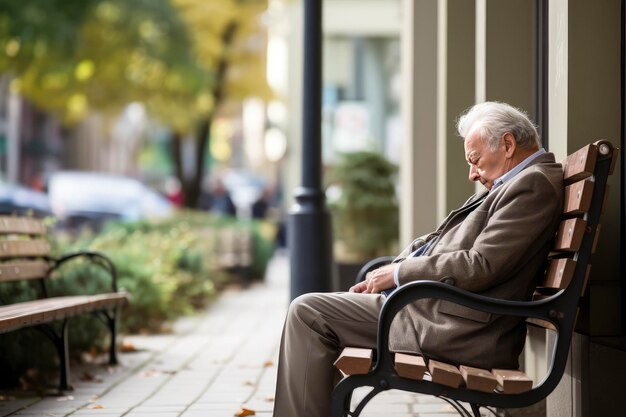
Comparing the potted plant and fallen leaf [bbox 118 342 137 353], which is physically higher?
the potted plant

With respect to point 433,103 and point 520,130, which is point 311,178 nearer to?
point 433,103

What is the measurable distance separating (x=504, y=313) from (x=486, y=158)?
86 centimetres

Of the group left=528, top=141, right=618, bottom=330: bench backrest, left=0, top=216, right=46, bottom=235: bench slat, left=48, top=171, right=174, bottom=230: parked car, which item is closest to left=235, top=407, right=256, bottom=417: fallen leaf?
left=528, top=141, right=618, bottom=330: bench backrest

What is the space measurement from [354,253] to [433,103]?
4.34m

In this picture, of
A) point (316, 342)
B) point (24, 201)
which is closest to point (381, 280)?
point (316, 342)

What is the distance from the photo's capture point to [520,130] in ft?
15.0

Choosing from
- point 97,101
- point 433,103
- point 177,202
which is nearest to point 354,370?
point 433,103

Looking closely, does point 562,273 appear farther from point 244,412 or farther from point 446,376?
point 244,412

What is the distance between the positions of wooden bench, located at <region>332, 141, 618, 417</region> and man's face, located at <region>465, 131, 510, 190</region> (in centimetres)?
49

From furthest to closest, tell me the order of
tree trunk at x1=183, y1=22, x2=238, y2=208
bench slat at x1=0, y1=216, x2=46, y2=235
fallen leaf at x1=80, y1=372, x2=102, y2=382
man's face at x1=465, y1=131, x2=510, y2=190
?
tree trunk at x1=183, y1=22, x2=238, y2=208 < fallen leaf at x1=80, y1=372, x2=102, y2=382 < bench slat at x1=0, y1=216, x2=46, y2=235 < man's face at x1=465, y1=131, x2=510, y2=190

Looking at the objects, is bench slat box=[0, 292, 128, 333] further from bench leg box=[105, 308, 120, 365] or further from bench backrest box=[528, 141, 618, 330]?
bench backrest box=[528, 141, 618, 330]

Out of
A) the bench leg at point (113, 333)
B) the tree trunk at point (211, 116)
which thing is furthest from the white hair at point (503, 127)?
the tree trunk at point (211, 116)

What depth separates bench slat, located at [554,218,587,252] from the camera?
159 inches

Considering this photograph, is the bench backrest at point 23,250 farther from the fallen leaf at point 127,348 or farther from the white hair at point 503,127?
the white hair at point 503,127
